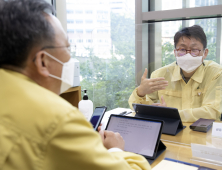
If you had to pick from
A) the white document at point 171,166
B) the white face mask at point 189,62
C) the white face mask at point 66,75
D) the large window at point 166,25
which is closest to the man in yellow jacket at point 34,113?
the white face mask at point 66,75

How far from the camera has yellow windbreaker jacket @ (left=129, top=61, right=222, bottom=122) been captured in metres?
1.62

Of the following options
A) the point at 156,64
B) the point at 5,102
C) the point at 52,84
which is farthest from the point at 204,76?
the point at 5,102

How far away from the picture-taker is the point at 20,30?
596 millimetres

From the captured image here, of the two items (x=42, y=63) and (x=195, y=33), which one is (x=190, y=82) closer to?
(x=195, y=33)

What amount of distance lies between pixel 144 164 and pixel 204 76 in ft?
3.97

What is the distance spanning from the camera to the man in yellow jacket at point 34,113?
484 millimetres

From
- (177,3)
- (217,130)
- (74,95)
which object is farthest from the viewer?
(74,95)

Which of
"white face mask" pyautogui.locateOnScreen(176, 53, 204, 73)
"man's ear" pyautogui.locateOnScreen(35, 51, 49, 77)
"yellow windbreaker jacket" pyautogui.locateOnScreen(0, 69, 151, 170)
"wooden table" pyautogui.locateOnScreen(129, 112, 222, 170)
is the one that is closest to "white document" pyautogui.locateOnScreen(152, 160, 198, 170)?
"wooden table" pyautogui.locateOnScreen(129, 112, 222, 170)

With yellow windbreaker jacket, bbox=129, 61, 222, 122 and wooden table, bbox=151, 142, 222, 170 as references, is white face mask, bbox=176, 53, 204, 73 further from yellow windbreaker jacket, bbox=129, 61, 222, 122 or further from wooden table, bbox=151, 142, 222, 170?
wooden table, bbox=151, 142, 222, 170

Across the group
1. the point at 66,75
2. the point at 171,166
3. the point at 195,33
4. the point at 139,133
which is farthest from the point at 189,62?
the point at 66,75

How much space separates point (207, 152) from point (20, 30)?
2.98 ft

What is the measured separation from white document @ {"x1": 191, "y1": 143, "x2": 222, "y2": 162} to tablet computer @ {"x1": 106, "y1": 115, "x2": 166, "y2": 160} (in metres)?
0.17

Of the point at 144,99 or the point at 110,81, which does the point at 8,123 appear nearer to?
the point at 144,99

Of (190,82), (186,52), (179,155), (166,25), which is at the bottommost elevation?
(179,155)
